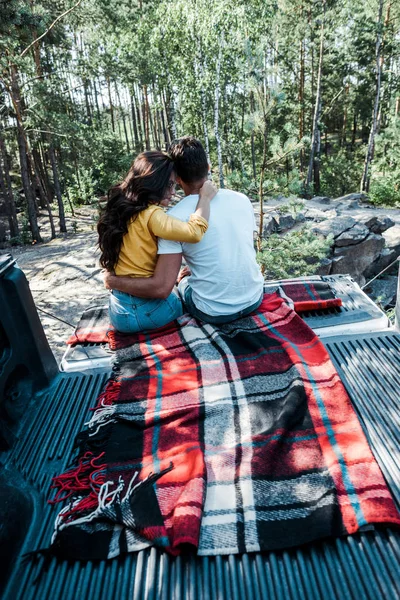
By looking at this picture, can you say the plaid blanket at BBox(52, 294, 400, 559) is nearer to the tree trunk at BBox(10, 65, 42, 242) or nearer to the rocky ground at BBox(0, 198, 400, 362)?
the rocky ground at BBox(0, 198, 400, 362)

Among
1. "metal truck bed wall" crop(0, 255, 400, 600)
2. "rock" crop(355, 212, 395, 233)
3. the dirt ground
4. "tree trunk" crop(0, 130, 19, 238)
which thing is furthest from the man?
"tree trunk" crop(0, 130, 19, 238)

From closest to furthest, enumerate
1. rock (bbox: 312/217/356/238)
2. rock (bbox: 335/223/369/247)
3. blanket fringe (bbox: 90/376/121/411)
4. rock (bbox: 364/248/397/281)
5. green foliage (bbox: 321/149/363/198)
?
blanket fringe (bbox: 90/376/121/411), rock (bbox: 335/223/369/247), rock (bbox: 312/217/356/238), rock (bbox: 364/248/397/281), green foliage (bbox: 321/149/363/198)

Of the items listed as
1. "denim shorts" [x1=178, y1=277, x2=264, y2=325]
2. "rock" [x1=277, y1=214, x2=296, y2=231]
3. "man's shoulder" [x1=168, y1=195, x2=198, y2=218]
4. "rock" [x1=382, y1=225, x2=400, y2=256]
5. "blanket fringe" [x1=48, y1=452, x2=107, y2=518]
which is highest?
"man's shoulder" [x1=168, y1=195, x2=198, y2=218]

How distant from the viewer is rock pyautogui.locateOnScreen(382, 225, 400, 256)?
9.64m

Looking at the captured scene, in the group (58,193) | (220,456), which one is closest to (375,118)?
(58,193)

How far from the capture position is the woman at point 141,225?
201 centimetres

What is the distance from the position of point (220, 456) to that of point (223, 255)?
106cm

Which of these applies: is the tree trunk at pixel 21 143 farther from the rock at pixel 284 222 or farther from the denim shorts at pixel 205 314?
the denim shorts at pixel 205 314

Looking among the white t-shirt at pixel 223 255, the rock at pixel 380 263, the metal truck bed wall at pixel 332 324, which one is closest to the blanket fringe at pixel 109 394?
the metal truck bed wall at pixel 332 324

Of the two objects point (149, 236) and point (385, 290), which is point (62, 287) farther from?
point (385, 290)

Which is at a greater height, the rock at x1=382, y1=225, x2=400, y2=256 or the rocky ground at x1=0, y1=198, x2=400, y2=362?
the rocky ground at x1=0, y1=198, x2=400, y2=362

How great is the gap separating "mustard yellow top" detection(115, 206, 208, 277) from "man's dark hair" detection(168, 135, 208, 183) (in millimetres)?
263

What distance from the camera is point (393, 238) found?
393 inches

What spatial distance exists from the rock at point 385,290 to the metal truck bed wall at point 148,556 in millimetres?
6753
